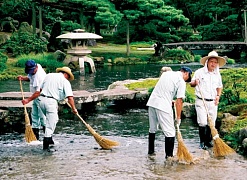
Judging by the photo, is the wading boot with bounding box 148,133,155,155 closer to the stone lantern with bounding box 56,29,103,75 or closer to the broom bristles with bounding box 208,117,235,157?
the broom bristles with bounding box 208,117,235,157

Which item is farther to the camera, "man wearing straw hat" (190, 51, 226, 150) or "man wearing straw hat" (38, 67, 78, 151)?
"man wearing straw hat" (190, 51, 226, 150)

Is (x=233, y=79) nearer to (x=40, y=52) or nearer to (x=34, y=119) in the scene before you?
(x=34, y=119)

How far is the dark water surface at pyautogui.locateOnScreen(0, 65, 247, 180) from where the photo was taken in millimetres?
7211

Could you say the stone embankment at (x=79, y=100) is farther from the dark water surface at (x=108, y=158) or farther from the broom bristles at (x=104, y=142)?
the broom bristles at (x=104, y=142)

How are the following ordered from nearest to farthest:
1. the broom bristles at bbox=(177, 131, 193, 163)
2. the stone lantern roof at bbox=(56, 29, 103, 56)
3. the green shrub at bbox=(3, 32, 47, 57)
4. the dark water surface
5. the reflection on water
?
the dark water surface
the broom bristles at bbox=(177, 131, 193, 163)
the reflection on water
the stone lantern roof at bbox=(56, 29, 103, 56)
the green shrub at bbox=(3, 32, 47, 57)

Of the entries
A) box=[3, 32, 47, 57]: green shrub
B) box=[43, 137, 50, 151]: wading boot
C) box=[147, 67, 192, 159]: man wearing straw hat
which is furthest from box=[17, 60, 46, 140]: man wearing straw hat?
box=[3, 32, 47, 57]: green shrub

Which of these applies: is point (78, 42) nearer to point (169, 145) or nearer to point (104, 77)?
point (104, 77)

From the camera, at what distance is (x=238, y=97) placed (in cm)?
1134

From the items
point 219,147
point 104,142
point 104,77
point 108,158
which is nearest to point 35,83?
point 104,142

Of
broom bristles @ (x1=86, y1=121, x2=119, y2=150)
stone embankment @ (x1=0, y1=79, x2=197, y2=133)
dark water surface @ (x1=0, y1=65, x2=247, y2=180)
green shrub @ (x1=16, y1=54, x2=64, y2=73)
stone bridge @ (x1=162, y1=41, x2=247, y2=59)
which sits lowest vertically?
dark water surface @ (x1=0, y1=65, x2=247, y2=180)

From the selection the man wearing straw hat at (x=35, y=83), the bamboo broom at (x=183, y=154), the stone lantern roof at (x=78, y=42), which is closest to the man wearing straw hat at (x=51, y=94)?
the man wearing straw hat at (x=35, y=83)

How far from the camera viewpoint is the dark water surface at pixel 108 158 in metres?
7.21

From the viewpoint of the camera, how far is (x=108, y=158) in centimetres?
822

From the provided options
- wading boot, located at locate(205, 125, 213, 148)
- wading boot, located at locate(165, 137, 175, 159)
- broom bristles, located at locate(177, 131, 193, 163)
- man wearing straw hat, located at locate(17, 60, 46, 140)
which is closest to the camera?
broom bristles, located at locate(177, 131, 193, 163)
